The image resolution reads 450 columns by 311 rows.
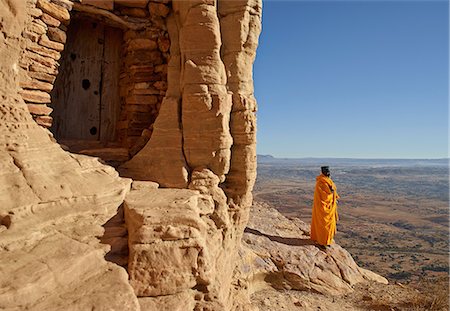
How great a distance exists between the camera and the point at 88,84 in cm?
552

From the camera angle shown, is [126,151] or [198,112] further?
[126,151]

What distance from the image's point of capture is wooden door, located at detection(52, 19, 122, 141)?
5.31 meters

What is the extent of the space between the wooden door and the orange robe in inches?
242

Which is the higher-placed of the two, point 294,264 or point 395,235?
point 294,264

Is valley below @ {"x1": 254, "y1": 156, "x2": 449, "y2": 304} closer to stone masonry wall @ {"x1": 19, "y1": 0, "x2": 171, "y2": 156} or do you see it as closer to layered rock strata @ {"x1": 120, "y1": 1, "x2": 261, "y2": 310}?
layered rock strata @ {"x1": 120, "y1": 1, "x2": 261, "y2": 310}

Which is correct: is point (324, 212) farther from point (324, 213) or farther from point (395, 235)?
point (395, 235)

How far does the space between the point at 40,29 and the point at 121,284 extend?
3441 millimetres

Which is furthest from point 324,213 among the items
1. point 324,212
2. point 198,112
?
point 198,112

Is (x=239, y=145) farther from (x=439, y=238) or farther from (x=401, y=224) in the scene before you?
(x=401, y=224)

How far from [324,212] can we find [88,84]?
6982mm

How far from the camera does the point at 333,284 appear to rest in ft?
25.9

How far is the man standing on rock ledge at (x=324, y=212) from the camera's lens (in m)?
9.05

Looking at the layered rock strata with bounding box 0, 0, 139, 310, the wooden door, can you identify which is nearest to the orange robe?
the wooden door

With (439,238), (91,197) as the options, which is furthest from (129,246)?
(439,238)
